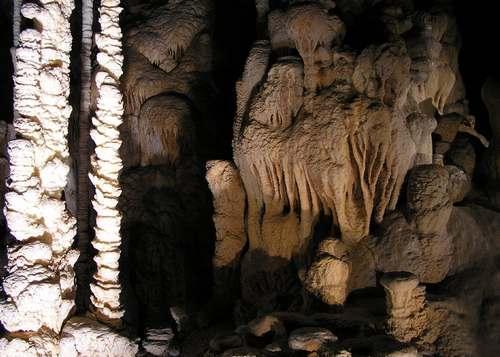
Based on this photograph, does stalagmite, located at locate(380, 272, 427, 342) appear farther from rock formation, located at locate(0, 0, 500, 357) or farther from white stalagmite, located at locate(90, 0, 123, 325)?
white stalagmite, located at locate(90, 0, 123, 325)

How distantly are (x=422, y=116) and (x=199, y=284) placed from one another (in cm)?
411

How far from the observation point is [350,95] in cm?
668

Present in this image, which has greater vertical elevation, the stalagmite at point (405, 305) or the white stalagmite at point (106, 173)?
the white stalagmite at point (106, 173)

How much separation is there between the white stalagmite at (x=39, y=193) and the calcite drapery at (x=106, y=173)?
0.35m

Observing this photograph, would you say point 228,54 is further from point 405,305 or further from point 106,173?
point 405,305

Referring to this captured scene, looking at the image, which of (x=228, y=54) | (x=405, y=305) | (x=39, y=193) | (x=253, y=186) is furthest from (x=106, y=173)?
(x=228, y=54)

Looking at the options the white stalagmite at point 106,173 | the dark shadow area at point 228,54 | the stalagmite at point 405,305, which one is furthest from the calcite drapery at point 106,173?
the dark shadow area at point 228,54

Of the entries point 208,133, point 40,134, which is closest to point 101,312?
point 40,134

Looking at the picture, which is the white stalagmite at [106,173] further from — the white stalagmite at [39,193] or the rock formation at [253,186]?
the white stalagmite at [39,193]

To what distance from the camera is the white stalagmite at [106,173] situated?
5.34m

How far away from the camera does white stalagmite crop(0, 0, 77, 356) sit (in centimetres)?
469

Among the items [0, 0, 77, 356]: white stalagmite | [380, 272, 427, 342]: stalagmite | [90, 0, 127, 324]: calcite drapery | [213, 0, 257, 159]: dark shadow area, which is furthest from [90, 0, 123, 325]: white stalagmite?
[213, 0, 257, 159]: dark shadow area

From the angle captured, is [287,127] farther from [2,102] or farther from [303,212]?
[2,102]

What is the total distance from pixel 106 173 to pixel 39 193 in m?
0.72
